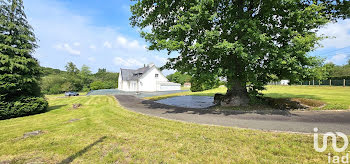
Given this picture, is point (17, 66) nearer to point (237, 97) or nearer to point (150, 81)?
point (237, 97)

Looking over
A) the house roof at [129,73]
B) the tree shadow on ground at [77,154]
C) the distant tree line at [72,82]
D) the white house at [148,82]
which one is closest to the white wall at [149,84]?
the white house at [148,82]

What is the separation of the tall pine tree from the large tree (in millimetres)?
8276

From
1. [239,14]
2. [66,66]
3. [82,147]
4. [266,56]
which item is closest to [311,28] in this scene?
[266,56]

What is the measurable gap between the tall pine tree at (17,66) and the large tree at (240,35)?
27.2 feet

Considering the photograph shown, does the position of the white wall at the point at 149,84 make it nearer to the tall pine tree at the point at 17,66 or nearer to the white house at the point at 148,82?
the white house at the point at 148,82

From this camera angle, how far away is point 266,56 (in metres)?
8.69

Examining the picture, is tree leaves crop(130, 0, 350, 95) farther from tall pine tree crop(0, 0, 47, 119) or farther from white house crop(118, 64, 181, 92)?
white house crop(118, 64, 181, 92)

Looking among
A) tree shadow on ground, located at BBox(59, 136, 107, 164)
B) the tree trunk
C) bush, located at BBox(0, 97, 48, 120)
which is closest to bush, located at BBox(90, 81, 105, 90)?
bush, located at BBox(0, 97, 48, 120)

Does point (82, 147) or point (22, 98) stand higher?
point (22, 98)

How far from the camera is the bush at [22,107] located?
9.95 meters

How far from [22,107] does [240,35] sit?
15.6 metres

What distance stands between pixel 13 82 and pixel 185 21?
12.2 meters

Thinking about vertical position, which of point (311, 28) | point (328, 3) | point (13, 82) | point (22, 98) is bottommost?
point (22, 98)

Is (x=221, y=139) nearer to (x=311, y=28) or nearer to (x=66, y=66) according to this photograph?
(x=311, y=28)
